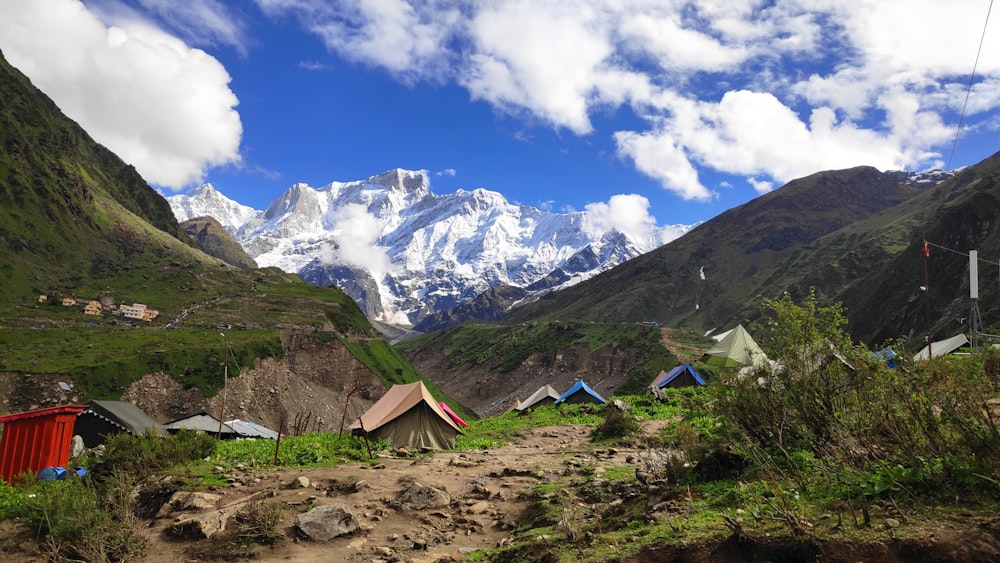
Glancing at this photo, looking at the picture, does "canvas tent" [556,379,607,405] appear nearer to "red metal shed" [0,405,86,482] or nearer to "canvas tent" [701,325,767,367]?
"canvas tent" [701,325,767,367]

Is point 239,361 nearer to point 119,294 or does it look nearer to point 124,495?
point 119,294

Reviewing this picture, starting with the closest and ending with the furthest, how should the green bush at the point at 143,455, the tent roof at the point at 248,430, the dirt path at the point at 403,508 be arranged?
the dirt path at the point at 403,508
the green bush at the point at 143,455
the tent roof at the point at 248,430

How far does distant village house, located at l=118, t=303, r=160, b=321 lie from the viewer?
10247cm

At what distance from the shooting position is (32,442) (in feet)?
56.2

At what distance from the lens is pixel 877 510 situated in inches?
276

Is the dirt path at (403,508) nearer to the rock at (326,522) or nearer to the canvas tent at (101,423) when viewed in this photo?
the rock at (326,522)

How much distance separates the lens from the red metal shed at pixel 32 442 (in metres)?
16.9

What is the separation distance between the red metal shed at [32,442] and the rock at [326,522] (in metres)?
10.7

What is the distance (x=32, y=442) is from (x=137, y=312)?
101m

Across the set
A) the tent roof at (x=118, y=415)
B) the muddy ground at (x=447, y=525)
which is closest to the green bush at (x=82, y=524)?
the muddy ground at (x=447, y=525)

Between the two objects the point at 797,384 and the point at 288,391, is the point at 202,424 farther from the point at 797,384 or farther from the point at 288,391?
the point at 288,391

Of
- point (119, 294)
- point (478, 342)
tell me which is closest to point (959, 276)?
point (478, 342)

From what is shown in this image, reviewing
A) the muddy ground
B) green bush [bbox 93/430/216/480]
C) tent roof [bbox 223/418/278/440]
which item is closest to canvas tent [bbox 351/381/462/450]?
the muddy ground

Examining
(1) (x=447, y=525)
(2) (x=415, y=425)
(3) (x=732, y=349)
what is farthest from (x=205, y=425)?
(3) (x=732, y=349)
